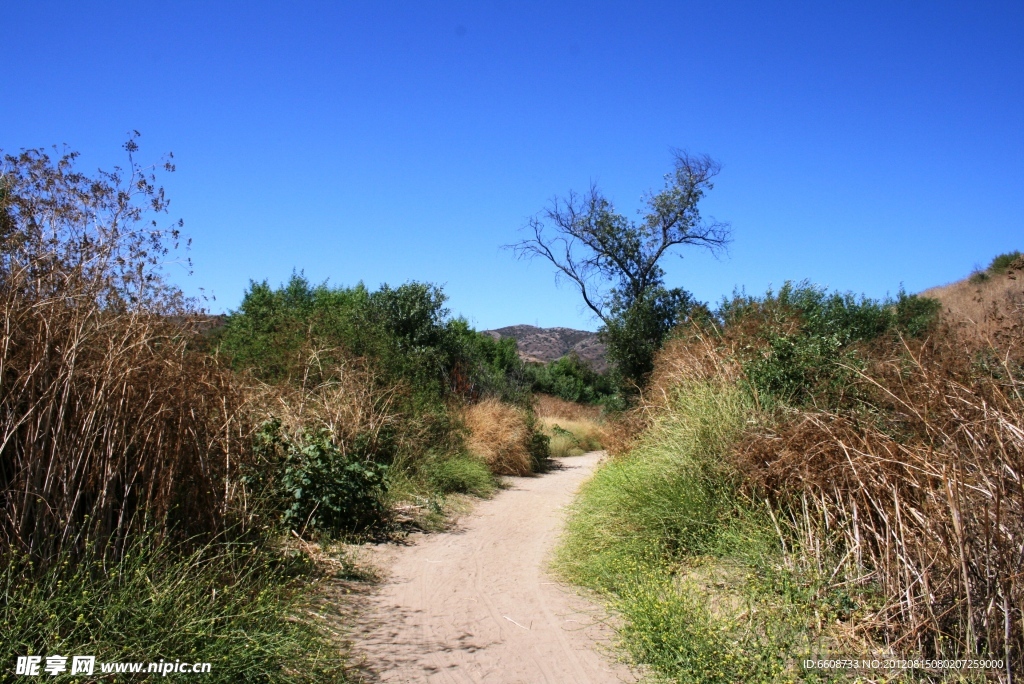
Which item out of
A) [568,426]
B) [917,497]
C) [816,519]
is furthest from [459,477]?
[568,426]

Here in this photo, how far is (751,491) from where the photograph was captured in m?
6.74

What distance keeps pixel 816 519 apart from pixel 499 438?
10260 millimetres

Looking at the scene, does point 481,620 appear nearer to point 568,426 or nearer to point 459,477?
point 459,477

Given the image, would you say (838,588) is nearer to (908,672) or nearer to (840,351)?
(908,672)

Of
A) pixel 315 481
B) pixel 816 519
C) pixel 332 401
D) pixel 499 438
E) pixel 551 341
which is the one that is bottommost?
pixel 816 519

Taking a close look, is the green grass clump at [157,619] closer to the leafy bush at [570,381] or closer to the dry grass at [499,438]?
the dry grass at [499,438]

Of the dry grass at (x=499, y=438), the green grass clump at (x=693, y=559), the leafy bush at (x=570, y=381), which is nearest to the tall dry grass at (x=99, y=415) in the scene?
the green grass clump at (x=693, y=559)

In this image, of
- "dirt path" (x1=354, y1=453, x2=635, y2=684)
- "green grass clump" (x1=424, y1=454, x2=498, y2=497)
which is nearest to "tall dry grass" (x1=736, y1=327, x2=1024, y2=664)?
"dirt path" (x1=354, y1=453, x2=635, y2=684)

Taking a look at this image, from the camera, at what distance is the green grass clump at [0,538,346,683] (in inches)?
141

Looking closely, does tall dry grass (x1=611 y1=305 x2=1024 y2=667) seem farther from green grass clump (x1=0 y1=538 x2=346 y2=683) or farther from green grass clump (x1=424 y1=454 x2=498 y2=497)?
green grass clump (x1=424 y1=454 x2=498 y2=497)

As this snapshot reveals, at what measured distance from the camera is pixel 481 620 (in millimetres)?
6113

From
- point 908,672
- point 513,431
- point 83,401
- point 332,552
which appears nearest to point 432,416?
point 513,431

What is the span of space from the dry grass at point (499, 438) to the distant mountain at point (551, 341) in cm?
3617

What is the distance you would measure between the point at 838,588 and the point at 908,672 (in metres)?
0.88
